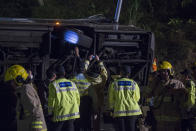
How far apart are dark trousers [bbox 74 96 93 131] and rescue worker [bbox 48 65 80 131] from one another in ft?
4.08

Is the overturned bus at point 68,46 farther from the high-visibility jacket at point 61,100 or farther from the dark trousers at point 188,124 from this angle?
the dark trousers at point 188,124

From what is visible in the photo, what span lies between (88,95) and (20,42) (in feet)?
5.77

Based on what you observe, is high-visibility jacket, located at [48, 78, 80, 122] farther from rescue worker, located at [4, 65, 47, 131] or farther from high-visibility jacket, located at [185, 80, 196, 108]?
high-visibility jacket, located at [185, 80, 196, 108]

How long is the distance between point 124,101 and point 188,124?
1.13m

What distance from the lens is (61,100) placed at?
5.11 m

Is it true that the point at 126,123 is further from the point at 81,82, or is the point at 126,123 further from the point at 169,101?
the point at 81,82

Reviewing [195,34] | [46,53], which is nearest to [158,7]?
[195,34]

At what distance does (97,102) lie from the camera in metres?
6.58

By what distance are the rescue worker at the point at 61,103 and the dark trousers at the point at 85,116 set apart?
124cm

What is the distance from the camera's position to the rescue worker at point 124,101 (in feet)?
18.3

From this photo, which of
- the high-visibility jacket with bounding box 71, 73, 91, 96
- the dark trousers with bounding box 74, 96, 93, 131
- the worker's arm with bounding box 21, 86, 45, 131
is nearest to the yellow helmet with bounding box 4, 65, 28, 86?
the worker's arm with bounding box 21, 86, 45, 131

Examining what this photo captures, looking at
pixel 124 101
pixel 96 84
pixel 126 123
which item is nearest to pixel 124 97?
pixel 124 101

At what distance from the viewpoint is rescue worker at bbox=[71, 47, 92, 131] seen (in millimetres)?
6246

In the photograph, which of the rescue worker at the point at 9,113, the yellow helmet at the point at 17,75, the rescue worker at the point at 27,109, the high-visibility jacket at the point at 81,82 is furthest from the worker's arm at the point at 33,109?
the high-visibility jacket at the point at 81,82
